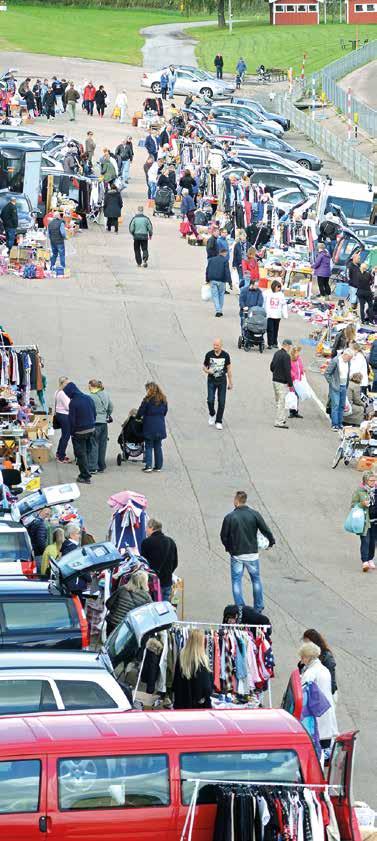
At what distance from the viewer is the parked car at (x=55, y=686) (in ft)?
42.3

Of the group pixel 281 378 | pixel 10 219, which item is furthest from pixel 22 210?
pixel 281 378

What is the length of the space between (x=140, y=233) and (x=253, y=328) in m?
5.82

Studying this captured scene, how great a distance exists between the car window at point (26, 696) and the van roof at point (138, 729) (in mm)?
989

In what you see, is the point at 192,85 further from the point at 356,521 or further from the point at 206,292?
the point at 356,521

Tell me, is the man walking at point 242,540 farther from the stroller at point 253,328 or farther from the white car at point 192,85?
the white car at point 192,85

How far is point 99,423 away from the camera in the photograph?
22.6m

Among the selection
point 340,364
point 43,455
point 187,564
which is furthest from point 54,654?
point 340,364

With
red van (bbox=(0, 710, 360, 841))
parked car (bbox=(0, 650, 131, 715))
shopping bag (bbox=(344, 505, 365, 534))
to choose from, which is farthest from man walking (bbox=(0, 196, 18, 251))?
red van (bbox=(0, 710, 360, 841))

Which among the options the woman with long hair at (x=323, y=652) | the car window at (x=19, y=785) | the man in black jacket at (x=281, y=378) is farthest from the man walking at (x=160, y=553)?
the man in black jacket at (x=281, y=378)

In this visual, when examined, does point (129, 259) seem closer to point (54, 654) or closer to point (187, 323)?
point (187, 323)

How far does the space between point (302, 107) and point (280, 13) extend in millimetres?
37790

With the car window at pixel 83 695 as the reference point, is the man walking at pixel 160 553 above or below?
below

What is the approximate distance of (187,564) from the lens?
19.7 meters

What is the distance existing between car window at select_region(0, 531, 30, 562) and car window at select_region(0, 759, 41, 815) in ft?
18.5
